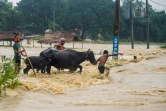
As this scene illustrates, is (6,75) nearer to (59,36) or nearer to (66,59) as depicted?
(66,59)

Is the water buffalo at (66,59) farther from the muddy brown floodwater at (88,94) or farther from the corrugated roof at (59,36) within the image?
the corrugated roof at (59,36)

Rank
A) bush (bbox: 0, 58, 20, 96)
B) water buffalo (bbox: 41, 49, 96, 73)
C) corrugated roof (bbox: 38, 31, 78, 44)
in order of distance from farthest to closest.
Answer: corrugated roof (bbox: 38, 31, 78, 44)
water buffalo (bbox: 41, 49, 96, 73)
bush (bbox: 0, 58, 20, 96)

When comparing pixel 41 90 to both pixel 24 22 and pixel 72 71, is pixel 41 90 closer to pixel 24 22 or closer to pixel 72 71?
pixel 72 71

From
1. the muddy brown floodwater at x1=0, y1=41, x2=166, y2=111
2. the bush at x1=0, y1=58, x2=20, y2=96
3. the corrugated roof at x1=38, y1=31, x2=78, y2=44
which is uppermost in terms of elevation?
the corrugated roof at x1=38, y1=31, x2=78, y2=44

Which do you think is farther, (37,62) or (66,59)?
(66,59)

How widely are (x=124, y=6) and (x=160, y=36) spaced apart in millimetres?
15987

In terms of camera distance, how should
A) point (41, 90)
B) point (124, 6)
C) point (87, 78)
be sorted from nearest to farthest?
point (41, 90), point (87, 78), point (124, 6)

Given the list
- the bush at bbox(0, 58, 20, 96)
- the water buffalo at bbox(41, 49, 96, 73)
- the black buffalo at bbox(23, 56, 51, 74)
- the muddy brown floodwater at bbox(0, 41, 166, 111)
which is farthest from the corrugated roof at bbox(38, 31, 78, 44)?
the bush at bbox(0, 58, 20, 96)

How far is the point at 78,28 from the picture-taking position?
203 feet

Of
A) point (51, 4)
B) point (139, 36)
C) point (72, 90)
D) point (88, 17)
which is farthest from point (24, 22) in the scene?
point (72, 90)

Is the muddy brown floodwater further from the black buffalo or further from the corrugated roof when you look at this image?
the corrugated roof

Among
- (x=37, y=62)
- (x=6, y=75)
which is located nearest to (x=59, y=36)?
(x=37, y=62)

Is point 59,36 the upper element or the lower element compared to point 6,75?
upper

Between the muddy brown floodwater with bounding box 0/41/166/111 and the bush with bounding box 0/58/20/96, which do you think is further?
the bush with bounding box 0/58/20/96
